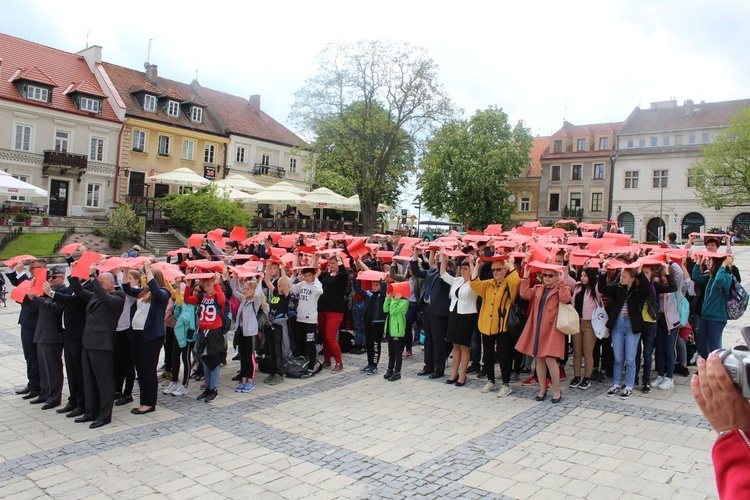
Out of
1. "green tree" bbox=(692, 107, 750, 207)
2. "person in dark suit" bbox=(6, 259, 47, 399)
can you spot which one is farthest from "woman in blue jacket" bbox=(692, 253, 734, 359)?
"green tree" bbox=(692, 107, 750, 207)

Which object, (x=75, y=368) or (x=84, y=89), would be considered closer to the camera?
(x=75, y=368)

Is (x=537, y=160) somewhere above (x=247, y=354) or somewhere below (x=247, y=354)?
above

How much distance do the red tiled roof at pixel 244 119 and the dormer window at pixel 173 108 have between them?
4169 millimetres

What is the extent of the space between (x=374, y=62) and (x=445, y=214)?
20.8m

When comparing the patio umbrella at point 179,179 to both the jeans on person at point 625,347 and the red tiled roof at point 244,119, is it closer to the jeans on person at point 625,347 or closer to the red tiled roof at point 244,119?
the red tiled roof at point 244,119

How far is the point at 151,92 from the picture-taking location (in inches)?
1651

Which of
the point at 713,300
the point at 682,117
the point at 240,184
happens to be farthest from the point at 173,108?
the point at 682,117

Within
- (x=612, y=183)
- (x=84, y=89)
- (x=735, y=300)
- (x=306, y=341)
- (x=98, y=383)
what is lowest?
(x=98, y=383)

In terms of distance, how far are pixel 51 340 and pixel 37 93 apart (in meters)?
34.6

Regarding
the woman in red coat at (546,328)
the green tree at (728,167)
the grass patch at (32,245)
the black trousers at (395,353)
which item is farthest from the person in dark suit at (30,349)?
the green tree at (728,167)

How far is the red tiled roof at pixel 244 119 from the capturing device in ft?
158

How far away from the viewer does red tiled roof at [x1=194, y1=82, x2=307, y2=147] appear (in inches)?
1893

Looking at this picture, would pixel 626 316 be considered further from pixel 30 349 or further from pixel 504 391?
pixel 30 349

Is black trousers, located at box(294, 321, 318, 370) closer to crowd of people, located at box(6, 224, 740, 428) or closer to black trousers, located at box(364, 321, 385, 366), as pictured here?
crowd of people, located at box(6, 224, 740, 428)
